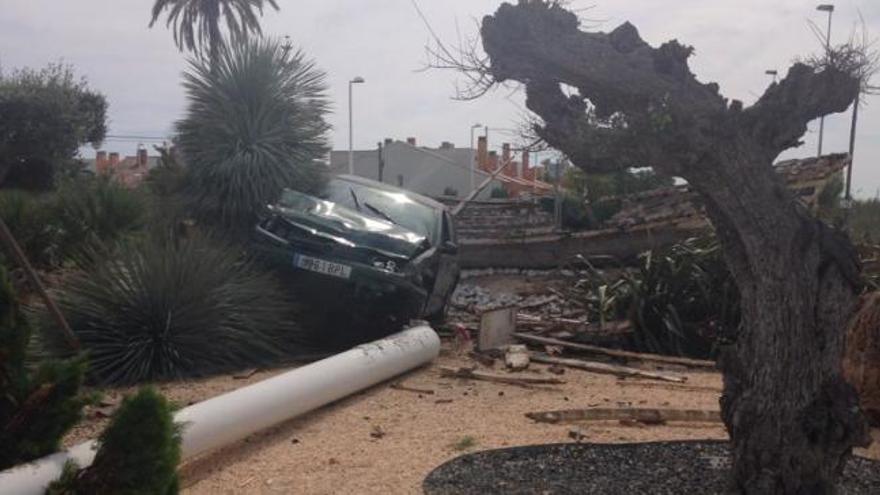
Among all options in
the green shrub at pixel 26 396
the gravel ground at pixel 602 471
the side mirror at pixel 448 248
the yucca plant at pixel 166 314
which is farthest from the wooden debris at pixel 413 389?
the green shrub at pixel 26 396

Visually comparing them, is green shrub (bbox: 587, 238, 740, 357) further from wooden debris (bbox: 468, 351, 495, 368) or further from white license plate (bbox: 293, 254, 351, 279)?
white license plate (bbox: 293, 254, 351, 279)

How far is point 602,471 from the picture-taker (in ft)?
18.5

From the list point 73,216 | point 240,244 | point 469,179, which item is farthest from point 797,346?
point 469,179

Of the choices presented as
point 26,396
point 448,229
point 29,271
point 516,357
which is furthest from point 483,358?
point 26,396

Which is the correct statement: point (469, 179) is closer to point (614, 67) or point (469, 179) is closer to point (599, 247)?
point (599, 247)

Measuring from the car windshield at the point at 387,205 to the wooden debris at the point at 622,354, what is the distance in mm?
1400

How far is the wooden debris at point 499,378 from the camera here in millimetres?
8633

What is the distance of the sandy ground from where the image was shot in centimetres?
562

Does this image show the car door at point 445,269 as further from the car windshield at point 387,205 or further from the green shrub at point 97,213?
the green shrub at point 97,213

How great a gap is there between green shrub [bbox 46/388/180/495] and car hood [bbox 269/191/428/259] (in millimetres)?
5934

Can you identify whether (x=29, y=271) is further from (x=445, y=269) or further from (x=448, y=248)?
(x=448, y=248)

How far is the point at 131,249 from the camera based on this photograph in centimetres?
A: 910

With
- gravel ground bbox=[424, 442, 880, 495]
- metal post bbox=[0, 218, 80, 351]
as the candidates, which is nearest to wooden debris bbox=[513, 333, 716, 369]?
gravel ground bbox=[424, 442, 880, 495]

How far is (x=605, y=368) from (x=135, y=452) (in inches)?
246
